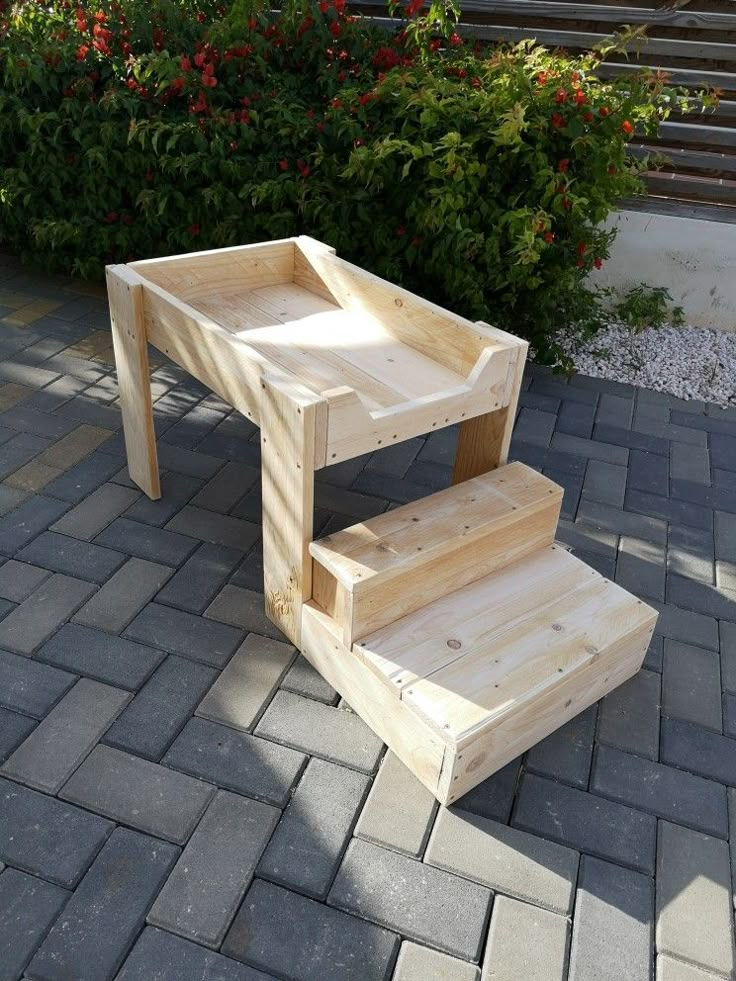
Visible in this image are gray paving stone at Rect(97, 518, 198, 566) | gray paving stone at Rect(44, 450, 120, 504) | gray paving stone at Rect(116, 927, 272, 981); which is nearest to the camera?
gray paving stone at Rect(116, 927, 272, 981)

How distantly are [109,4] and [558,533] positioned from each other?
387 cm

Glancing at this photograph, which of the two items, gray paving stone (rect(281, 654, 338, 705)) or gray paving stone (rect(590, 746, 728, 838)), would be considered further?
gray paving stone (rect(281, 654, 338, 705))

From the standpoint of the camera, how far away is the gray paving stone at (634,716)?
2.37 m

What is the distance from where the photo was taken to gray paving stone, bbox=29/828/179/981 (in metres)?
1.76

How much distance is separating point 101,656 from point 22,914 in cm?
80

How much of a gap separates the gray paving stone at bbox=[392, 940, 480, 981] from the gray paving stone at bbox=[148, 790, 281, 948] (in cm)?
40

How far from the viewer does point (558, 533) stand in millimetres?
3260

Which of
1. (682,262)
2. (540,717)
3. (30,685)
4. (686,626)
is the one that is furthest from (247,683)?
(682,262)

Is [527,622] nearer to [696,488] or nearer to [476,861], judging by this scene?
[476,861]

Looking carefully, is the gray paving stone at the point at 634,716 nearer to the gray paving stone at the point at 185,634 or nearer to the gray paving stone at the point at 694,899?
the gray paving stone at the point at 694,899

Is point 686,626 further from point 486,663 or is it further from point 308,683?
point 308,683

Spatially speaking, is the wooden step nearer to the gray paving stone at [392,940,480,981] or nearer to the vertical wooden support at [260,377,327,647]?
the vertical wooden support at [260,377,327,647]

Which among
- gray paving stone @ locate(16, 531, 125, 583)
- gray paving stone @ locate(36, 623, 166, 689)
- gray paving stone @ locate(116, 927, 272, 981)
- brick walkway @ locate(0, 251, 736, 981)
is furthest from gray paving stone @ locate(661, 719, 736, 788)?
gray paving stone @ locate(16, 531, 125, 583)

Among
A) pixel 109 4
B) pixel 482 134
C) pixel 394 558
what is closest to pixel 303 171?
pixel 482 134
